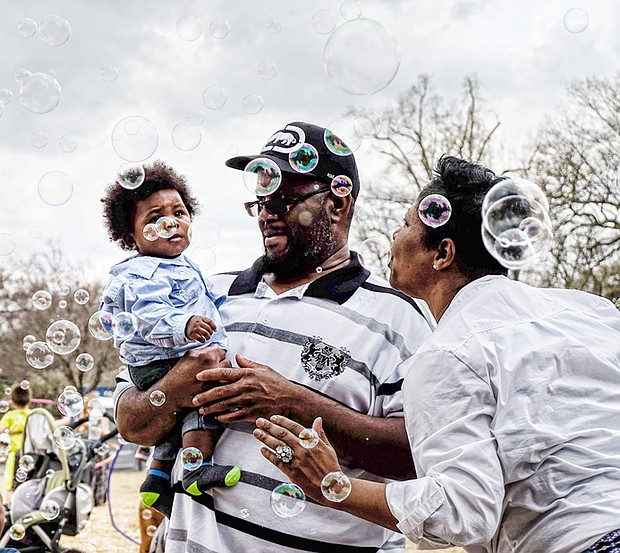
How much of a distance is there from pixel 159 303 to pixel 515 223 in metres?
1.11

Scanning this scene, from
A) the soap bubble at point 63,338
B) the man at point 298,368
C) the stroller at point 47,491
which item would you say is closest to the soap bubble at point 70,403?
the soap bubble at point 63,338

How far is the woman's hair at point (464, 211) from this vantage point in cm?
198

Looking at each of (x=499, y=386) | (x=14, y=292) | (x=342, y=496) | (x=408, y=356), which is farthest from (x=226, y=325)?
(x=14, y=292)

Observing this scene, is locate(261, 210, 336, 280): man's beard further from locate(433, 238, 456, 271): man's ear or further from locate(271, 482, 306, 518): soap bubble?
locate(271, 482, 306, 518): soap bubble

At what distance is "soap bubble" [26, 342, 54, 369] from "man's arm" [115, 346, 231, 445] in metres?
1.02

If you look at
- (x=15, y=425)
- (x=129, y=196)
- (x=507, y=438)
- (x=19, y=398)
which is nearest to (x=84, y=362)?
(x=129, y=196)

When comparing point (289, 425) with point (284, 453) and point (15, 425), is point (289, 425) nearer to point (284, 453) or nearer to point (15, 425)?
point (284, 453)

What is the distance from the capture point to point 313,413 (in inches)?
82.2

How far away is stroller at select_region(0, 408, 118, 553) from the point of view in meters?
5.88

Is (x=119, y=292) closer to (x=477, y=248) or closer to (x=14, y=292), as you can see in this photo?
(x=477, y=248)

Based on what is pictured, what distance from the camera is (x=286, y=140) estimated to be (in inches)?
104

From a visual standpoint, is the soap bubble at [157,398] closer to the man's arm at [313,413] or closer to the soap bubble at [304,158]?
the man's arm at [313,413]

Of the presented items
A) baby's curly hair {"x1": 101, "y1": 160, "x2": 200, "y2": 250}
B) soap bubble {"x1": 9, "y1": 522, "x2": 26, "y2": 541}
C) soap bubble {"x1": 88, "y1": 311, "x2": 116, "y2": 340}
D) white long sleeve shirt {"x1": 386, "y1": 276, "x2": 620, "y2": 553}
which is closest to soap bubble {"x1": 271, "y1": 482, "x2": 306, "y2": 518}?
white long sleeve shirt {"x1": 386, "y1": 276, "x2": 620, "y2": 553}

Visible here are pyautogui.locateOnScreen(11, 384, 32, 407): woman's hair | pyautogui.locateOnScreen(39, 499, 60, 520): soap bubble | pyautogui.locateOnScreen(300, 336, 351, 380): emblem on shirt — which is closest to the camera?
pyautogui.locateOnScreen(300, 336, 351, 380): emblem on shirt
